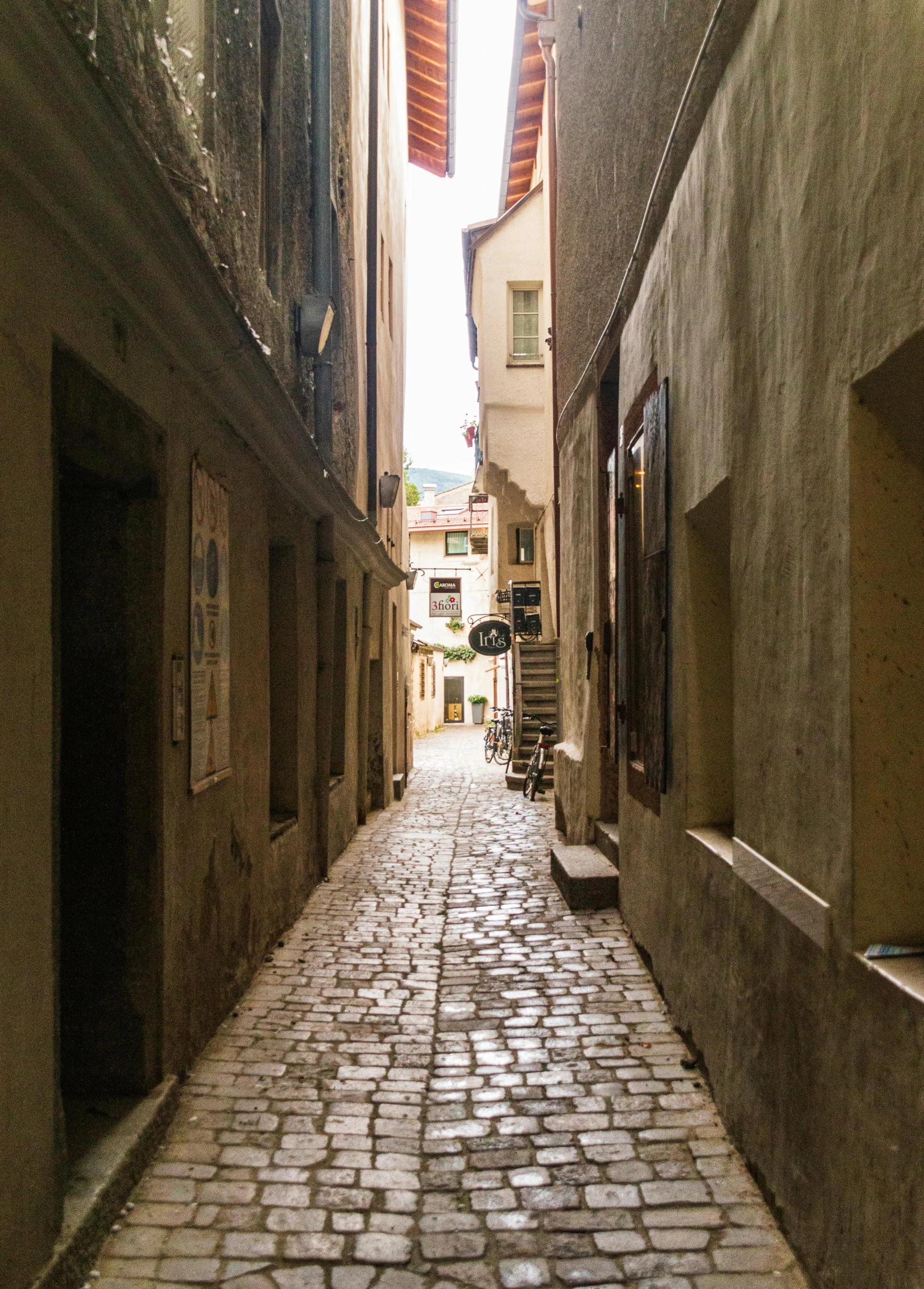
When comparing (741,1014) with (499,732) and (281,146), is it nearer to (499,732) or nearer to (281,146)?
(281,146)

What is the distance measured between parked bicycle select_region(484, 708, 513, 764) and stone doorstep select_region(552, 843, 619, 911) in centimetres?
1712

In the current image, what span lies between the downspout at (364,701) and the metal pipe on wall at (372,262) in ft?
3.44

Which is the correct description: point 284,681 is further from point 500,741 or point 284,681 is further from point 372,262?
point 500,741

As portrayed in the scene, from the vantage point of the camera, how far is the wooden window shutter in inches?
208

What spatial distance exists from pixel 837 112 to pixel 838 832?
1.95 meters

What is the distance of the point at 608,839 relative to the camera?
8258 millimetres

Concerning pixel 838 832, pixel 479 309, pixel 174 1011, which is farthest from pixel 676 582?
pixel 479 309

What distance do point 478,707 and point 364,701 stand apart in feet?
122

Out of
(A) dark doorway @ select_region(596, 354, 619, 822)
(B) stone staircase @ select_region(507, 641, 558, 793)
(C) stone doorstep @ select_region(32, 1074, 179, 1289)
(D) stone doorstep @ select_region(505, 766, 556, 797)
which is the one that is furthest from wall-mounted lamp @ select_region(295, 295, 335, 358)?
(B) stone staircase @ select_region(507, 641, 558, 793)

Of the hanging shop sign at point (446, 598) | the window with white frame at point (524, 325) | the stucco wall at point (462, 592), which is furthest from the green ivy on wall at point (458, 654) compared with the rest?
the window with white frame at point (524, 325)

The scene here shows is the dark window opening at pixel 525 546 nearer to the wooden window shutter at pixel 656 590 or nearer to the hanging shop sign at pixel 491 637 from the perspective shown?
the hanging shop sign at pixel 491 637

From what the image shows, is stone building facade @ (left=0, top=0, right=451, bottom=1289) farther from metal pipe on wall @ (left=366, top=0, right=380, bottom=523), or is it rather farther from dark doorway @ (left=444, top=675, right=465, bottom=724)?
dark doorway @ (left=444, top=675, right=465, bottom=724)

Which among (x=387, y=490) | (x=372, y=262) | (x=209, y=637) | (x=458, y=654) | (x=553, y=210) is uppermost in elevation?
(x=553, y=210)

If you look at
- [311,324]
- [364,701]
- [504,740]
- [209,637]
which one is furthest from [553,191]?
[504,740]
